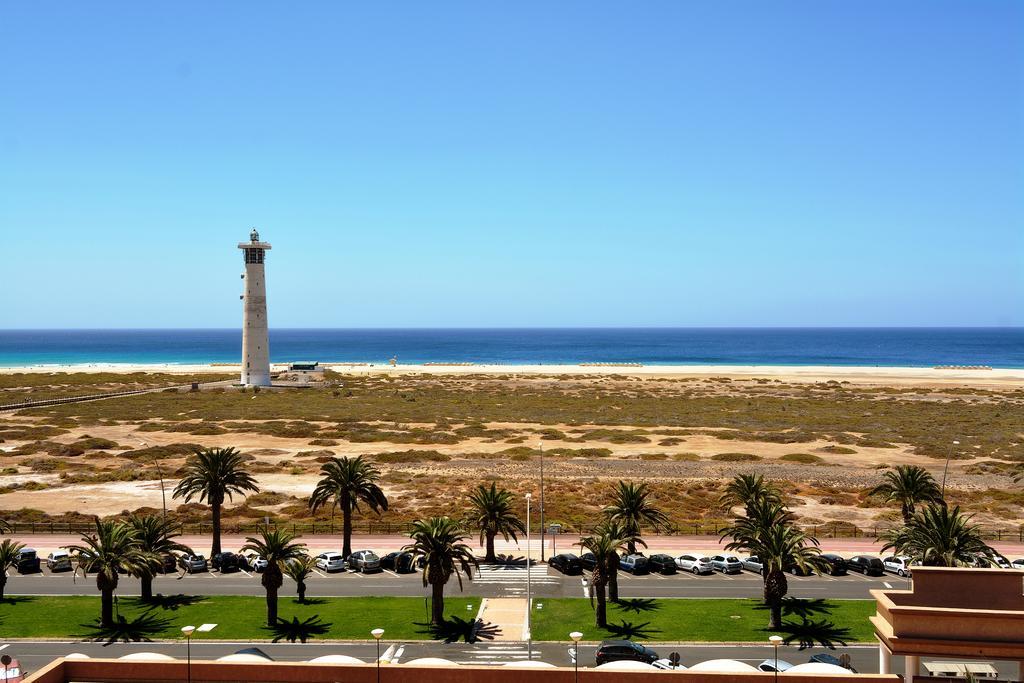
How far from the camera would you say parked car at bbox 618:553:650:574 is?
39750 millimetres

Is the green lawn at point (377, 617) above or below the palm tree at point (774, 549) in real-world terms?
below

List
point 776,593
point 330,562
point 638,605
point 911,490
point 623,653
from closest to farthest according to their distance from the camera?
1. point 623,653
2. point 776,593
3. point 638,605
4. point 330,562
5. point 911,490

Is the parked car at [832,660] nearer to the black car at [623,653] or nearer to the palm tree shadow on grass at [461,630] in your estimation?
the black car at [623,653]

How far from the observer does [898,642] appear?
17.1 m

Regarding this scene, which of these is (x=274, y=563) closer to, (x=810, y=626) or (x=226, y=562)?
(x=226, y=562)

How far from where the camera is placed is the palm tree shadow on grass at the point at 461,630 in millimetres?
30519

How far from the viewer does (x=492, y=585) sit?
3759cm

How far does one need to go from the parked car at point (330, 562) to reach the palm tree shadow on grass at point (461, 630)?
973 cm

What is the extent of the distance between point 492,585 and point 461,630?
6.42 m

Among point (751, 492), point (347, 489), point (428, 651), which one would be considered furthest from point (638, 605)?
point (347, 489)

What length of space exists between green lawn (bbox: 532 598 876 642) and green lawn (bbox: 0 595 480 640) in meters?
3.98

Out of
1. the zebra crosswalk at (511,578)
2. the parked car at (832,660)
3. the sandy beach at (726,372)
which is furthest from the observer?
the sandy beach at (726,372)

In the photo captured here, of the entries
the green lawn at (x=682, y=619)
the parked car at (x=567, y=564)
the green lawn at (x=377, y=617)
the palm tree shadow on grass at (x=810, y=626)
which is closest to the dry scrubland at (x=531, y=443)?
the parked car at (x=567, y=564)

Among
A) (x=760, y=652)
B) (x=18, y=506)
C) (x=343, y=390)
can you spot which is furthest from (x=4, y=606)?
(x=343, y=390)
